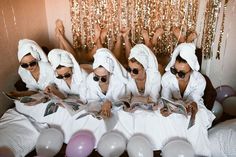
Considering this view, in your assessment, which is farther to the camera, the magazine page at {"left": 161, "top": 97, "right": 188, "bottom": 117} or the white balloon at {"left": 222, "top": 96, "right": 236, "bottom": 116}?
the white balloon at {"left": 222, "top": 96, "right": 236, "bottom": 116}

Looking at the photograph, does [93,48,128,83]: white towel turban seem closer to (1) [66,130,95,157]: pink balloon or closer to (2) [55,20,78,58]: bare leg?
(1) [66,130,95,157]: pink balloon

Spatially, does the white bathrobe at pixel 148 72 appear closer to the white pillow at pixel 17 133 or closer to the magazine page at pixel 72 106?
the magazine page at pixel 72 106

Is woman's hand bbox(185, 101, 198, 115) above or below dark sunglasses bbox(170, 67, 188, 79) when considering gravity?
below

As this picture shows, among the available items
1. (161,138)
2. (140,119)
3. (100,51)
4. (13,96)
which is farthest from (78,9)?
(161,138)

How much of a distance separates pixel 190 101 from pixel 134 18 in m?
1.08

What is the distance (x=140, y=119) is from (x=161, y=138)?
0.20 m

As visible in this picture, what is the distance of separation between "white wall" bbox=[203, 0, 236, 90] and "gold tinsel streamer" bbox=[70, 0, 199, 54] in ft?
0.55

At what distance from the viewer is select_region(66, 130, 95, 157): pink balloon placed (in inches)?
76.6

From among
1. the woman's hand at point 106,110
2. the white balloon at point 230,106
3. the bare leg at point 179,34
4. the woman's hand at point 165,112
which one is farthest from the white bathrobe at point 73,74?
the white balloon at point 230,106

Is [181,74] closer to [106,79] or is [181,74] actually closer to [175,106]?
[175,106]

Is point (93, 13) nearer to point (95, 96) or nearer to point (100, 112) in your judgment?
point (95, 96)

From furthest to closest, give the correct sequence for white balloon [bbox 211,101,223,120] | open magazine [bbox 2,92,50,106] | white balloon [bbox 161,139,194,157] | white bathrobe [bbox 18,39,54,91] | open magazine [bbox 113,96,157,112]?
white balloon [bbox 211,101,223,120], white bathrobe [bbox 18,39,54,91], open magazine [bbox 2,92,50,106], open magazine [bbox 113,96,157,112], white balloon [bbox 161,139,194,157]

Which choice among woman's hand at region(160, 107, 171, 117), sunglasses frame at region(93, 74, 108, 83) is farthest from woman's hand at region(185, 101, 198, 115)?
sunglasses frame at region(93, 74, 108, 83)

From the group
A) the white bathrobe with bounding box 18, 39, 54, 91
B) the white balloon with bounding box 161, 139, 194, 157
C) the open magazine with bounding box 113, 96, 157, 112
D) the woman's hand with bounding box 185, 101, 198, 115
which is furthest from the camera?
the white bathrobe with bounding box 18, 39, 54, 91
